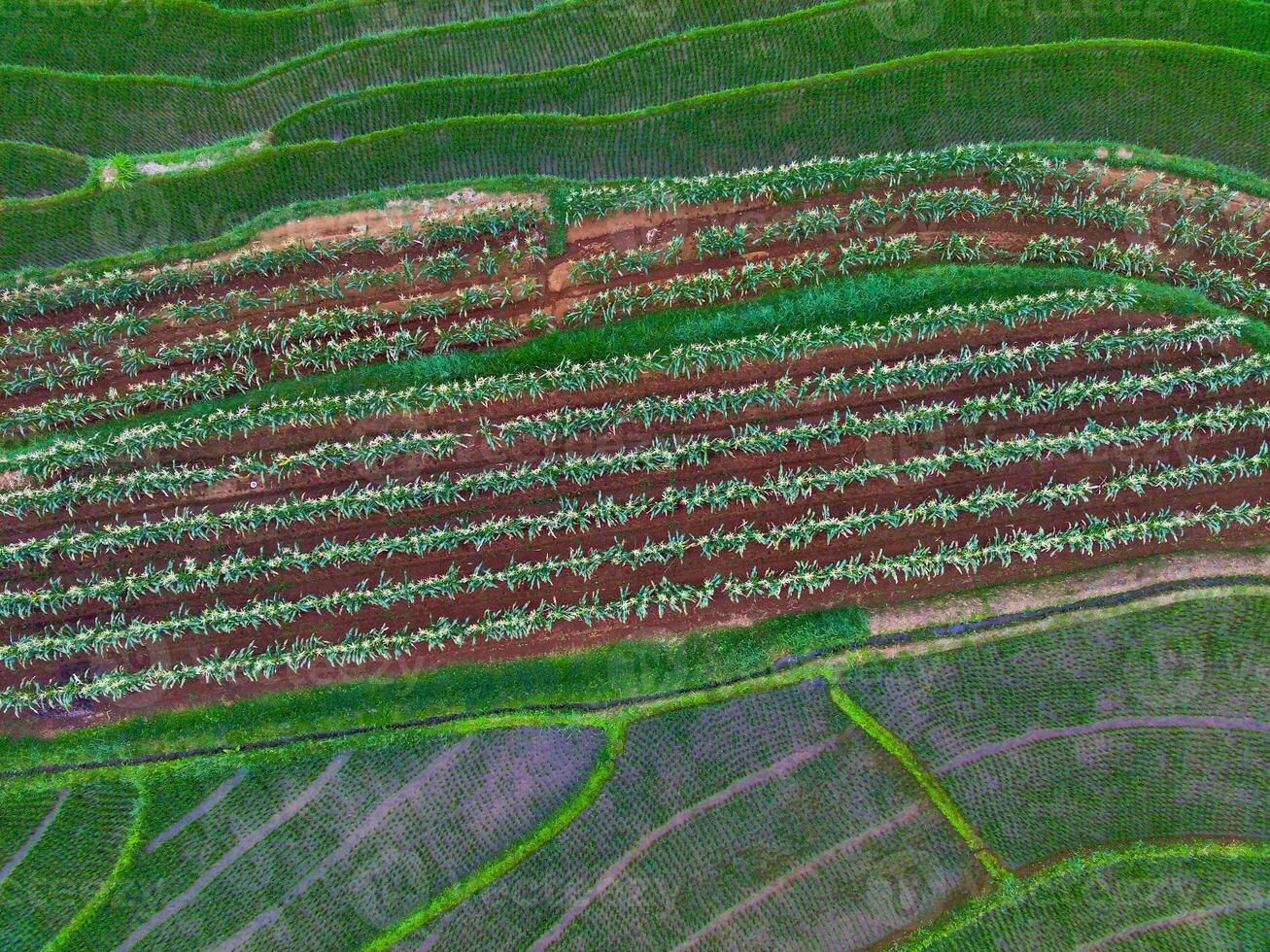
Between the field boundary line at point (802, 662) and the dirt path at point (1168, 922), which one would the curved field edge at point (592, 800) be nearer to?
the field boundary line at point (802, 662)

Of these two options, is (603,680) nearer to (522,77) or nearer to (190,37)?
(522,77)

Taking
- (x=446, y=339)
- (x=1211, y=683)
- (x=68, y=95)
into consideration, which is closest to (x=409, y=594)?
(x=446, y=339)

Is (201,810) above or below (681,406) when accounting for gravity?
below

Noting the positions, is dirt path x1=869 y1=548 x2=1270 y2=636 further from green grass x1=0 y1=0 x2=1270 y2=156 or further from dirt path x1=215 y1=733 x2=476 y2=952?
green grass x1=0 y1=0 x2=1270 y2=156

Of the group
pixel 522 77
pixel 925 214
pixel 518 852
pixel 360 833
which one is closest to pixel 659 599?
pixel 518 852

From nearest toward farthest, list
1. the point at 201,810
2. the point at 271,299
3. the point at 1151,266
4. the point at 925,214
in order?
the point at 201,810 < the point at 1151,266 < the point at 925,214 < the point at 271,299

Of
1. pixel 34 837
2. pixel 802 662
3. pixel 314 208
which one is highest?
pixel 314 208

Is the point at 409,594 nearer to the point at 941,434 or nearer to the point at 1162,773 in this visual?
the point at 941,434
